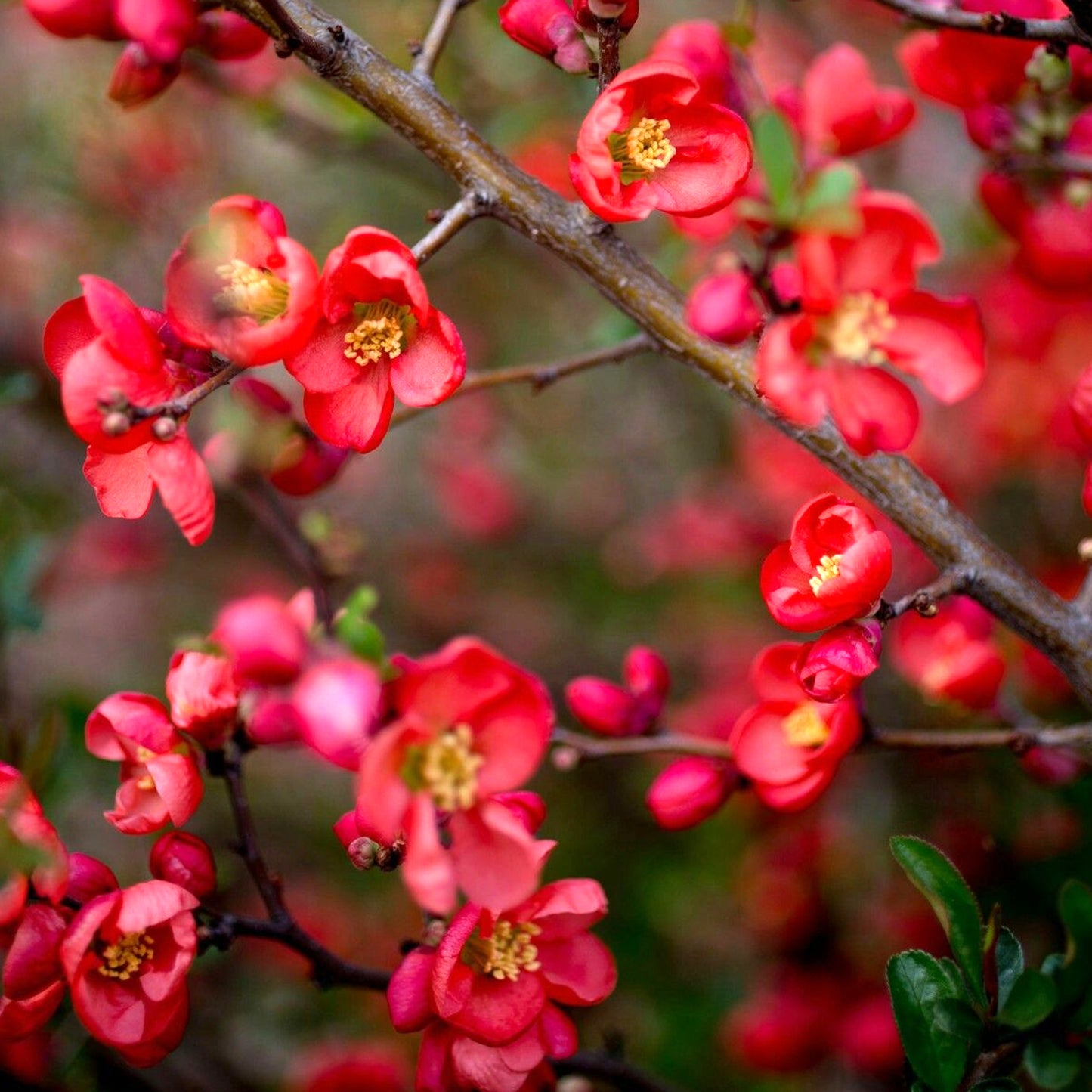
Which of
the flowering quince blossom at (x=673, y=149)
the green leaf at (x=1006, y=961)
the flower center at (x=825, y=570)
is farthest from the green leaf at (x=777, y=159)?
the green leaf at (x=1006, y=961)

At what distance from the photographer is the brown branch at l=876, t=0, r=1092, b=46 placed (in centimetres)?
90

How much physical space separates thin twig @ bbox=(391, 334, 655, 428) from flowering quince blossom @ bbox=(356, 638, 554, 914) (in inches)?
13.4

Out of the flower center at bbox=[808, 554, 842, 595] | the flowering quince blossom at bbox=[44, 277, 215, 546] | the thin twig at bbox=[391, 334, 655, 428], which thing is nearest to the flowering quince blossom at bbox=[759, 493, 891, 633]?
the flower center at bbox=[808, 554, 842, 595]

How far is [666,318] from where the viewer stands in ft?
3.08

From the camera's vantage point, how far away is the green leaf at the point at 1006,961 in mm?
884

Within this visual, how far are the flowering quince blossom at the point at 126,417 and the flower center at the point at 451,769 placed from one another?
0.24 metres

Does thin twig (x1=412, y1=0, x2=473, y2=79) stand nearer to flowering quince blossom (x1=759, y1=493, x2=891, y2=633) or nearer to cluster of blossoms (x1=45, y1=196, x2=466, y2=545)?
cluster of blossoms (x1=45, y1=196, x2=466, y2=545)

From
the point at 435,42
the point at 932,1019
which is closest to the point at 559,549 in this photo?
the point at 435,42

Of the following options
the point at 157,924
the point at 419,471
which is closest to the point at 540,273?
the point at 419,471

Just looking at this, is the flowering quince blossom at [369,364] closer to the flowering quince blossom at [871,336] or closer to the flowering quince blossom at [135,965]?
the flowering quince blossom at [871,336]

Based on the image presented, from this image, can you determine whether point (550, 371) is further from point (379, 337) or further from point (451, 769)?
point (451, 769)

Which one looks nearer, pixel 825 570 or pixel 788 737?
pixel 825 570

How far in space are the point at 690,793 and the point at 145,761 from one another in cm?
50

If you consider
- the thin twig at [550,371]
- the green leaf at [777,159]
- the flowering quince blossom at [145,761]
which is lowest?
the flowering quince blossom at [145,761]
